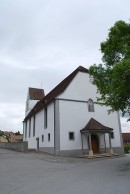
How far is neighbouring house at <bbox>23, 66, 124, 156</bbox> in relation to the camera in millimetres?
22375

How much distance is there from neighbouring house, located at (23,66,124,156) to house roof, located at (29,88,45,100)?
47.2ft

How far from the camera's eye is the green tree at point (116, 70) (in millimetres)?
12086

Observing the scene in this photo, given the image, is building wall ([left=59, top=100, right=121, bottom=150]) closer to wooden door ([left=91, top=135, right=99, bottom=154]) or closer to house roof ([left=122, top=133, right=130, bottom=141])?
wooden door ([left=91, top=135, right=99, bottom=154])

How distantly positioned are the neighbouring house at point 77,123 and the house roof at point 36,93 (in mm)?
14382

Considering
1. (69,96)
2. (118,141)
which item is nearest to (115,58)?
(69,96)

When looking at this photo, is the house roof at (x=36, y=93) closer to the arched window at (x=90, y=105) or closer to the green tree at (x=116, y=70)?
the arched window at (x=90, y=105)

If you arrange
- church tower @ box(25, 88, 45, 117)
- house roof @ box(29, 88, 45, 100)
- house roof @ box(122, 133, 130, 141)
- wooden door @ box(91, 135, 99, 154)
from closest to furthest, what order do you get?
wooden door @ box(91, 135, 99, 154), church tower @ box(25, 88, 45, 117), house roof @ box(29, 88, 45, 100), house roof @ box(122, 133, 130, 141)

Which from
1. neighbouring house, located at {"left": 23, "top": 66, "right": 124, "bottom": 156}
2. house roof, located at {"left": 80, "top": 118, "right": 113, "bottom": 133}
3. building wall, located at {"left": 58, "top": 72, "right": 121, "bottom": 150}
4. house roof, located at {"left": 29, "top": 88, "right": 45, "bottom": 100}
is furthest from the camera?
house roof, located at {"left": 29, "top": 88, "right": 45, "bottom": 100}

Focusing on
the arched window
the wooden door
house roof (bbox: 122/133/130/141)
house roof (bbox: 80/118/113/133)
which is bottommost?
the wooden door

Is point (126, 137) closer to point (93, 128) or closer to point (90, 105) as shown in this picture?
point (90, 105)

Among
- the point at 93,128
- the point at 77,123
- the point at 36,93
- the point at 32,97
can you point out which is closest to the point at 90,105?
the point at 77,123

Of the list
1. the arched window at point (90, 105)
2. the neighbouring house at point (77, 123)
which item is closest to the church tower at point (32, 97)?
the neighbouring house at point (77, 123)

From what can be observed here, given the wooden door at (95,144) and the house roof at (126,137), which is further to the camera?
the house roof at (126,137)

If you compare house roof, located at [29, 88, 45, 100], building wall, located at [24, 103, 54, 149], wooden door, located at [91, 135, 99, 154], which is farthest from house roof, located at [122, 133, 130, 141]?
wooden door, located at [91, 135, 99, 154]
